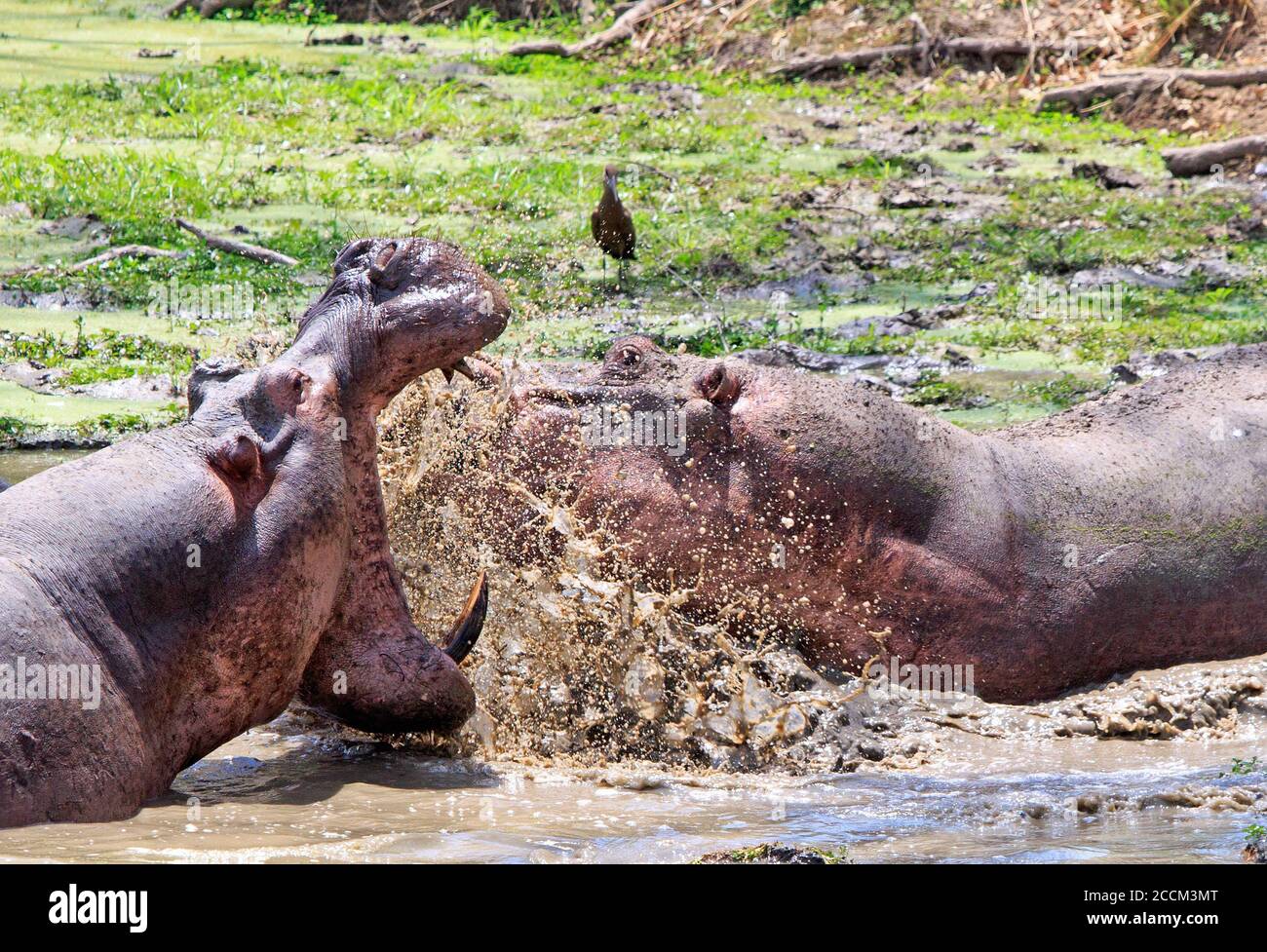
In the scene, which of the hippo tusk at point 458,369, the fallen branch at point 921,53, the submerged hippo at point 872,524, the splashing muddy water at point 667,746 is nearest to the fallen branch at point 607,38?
the fallen branch at point 921,53

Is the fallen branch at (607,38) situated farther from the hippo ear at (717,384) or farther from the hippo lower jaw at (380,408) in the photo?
the hippo lower jaw at (380,408)

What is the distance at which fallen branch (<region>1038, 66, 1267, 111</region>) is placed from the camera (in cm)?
1389

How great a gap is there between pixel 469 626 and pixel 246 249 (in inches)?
248

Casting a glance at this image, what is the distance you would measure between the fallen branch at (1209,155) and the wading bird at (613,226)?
14.0 feet

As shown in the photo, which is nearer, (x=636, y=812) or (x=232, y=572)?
(x=232, y=572)

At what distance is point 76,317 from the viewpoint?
943 cm

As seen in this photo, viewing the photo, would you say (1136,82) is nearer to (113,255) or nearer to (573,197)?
(573,197)

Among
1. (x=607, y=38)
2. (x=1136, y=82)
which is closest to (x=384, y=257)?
(x=1136, y=82)

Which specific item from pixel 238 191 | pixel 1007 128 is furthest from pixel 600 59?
pixel 238 191

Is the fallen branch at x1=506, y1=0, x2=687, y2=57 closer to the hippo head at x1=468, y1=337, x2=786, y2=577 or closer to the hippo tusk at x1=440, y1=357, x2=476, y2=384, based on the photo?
the hippo head at x1=468, y1=337, x2=786, y2=577

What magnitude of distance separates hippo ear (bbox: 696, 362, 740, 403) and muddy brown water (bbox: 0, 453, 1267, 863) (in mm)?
917

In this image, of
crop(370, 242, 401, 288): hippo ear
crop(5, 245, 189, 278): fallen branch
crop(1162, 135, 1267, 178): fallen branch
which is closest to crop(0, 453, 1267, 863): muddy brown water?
crop(370, 242, 401, 288): hippo ear

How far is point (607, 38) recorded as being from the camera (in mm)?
16766
